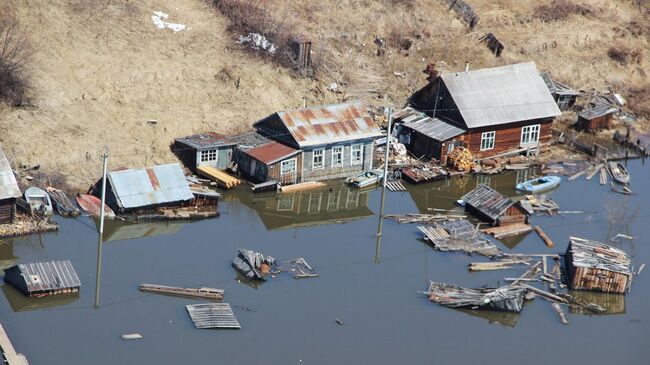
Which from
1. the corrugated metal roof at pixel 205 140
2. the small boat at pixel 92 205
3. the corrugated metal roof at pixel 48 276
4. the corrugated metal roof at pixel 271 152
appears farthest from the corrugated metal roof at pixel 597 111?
the corrugated metal roof at pixel 48 276

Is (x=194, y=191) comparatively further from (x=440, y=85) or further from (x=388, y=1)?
(x=388, y=1)

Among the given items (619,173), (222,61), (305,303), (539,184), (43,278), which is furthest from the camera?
(222,61)

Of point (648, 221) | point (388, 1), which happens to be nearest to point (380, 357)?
point (648, 221)

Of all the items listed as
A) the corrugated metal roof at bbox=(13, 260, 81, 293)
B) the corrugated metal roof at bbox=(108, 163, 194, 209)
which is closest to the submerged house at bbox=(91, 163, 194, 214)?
the corrugated metal roof at bbox=(108, 163, 194, 209)

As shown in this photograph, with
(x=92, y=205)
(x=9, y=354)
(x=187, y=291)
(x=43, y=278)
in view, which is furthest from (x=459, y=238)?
(x=9, y=354)

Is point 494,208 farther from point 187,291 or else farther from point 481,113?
point 187,291

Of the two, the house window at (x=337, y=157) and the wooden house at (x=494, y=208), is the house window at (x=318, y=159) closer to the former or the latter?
the house window at (x=337, y=157)
